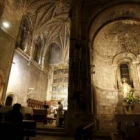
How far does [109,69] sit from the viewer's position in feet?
37.1

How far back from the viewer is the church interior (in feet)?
23.2

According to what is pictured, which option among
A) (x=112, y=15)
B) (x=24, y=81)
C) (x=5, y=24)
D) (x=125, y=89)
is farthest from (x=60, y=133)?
(x=5, y=24)

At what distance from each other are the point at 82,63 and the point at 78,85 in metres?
1.24

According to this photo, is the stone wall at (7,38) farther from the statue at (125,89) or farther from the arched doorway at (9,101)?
the statue at (125,89)

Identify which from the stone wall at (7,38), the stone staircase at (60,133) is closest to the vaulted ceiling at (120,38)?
the stone staircase at (60,133)

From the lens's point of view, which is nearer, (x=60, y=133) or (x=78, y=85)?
(x=60, y=133)

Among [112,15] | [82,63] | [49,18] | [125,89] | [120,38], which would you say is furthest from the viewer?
[49,18]

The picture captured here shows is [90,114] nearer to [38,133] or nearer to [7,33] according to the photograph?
[38,133]

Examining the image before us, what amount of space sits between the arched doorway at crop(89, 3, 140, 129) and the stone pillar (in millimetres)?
1477

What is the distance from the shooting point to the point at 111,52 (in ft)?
38.7

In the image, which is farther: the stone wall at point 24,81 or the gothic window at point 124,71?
the stone wall at point 24,81

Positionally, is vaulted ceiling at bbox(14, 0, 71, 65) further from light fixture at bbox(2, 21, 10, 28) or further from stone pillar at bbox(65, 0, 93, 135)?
stone pillar at bbox(65, 0, 93, 135)

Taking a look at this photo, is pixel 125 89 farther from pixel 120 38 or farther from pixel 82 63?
pixel 82 63

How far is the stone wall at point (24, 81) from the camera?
1345cm
